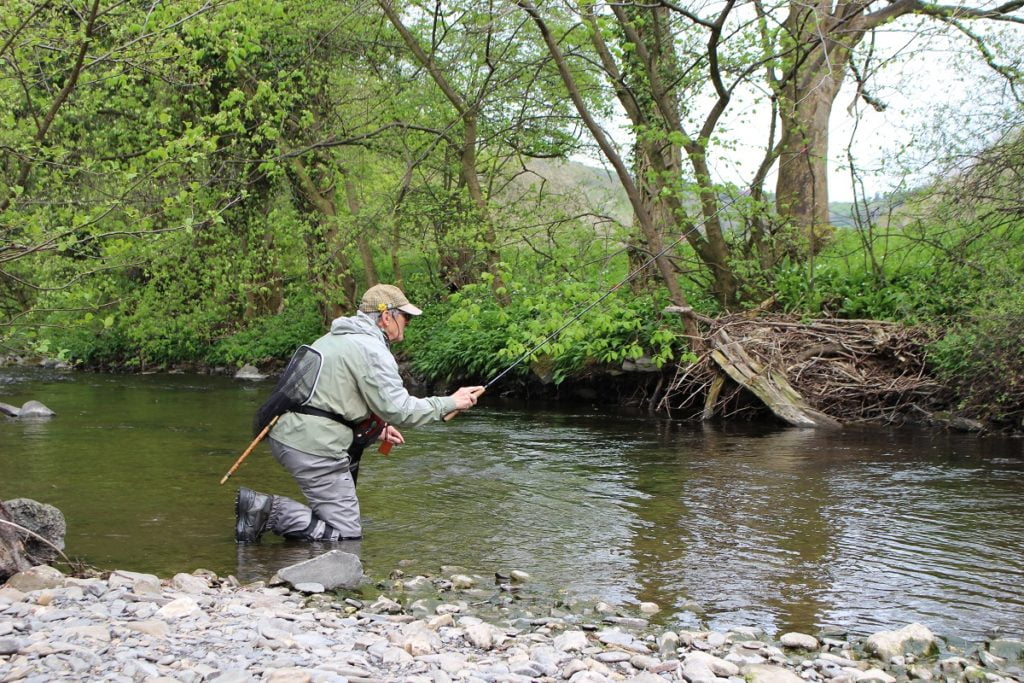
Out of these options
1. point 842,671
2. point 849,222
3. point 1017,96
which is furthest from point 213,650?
point 849,222

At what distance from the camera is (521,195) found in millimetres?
17109

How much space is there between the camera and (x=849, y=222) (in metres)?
15.1

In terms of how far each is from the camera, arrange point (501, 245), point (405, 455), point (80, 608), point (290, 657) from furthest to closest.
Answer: point (501, 245) → point (405, 455) → point (80, 608) → point (290, 657)

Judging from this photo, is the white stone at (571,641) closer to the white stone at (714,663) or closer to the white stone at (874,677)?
the white stone at (714,663)

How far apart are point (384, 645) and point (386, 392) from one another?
7.71ft

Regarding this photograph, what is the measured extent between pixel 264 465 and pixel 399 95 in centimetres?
1032

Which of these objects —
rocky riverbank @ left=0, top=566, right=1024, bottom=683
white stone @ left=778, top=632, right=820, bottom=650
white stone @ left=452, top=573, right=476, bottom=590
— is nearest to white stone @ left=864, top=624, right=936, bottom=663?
rocky riverbank @ left=0, top=566, right=1024, bottom=683

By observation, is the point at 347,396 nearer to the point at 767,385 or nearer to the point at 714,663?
the point at 714,663

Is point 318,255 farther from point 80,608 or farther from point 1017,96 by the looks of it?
point 80,608

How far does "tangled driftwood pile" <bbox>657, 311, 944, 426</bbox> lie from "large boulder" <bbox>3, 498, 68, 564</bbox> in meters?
9.26

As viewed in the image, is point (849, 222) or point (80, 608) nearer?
point (80, 608)

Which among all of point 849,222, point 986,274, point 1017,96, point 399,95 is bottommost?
→ point 986,274

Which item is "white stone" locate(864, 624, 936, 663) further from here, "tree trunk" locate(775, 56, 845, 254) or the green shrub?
"tree trunk" locate(775, 56, 845, 254)

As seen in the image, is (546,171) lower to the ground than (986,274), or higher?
higher
